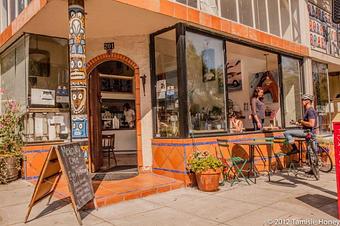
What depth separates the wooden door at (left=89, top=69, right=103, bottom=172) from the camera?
7414mm

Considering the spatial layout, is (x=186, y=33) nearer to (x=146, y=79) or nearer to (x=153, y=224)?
(x=146, y=79)

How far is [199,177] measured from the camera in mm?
5773

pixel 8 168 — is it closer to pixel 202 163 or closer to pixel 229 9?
pixel 202 163

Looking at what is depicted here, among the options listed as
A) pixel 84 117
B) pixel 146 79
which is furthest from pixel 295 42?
pixel 84 117

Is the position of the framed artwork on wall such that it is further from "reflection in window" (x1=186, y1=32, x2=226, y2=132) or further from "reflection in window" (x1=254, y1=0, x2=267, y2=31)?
"reflection in window" (x1=254, y1=0, x2=267, y2=31)

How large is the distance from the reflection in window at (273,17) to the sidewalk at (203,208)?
4688 mm

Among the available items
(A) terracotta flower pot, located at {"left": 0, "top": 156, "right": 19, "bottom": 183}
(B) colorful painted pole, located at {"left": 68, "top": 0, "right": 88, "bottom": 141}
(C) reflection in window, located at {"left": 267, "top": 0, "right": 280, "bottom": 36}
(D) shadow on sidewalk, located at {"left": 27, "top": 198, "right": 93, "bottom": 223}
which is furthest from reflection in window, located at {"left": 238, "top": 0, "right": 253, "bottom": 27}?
(A) terracotta flower pot, located at {"left": 0, "top": 156, "right": 19, "bottom": 183}

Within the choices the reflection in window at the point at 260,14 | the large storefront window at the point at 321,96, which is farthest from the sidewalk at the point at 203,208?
the large storefront window at the point at 321,96

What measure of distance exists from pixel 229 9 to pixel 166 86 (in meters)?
2.55

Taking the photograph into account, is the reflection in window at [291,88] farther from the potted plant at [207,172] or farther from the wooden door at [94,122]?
the wooden door at [94,122]

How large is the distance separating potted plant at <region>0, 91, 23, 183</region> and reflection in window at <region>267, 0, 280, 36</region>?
279 inches

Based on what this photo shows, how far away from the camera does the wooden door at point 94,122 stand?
7414 millimetres

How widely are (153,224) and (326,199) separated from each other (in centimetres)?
292

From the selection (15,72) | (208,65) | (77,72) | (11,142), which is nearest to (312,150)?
(208,65)
